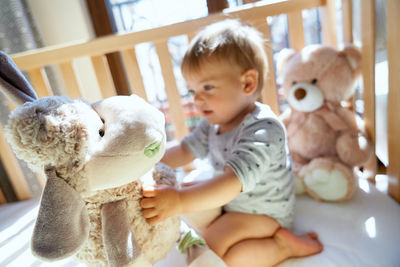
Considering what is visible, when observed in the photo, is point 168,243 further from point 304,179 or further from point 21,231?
point 304,179

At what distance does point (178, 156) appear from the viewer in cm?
83

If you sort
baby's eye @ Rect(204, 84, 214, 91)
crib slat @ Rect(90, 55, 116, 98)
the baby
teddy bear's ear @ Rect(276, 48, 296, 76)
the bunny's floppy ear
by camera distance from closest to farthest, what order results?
the bunny's floppy ear
the baby
baby's eye @ Rect(204, 84, 214, 91)
crib slat @ Rect(90, 55, 116, 98)
teddy bear's ear @ Rect(276, 48, 296, 76)

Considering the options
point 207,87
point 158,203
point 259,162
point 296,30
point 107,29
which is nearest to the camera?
point 158,203

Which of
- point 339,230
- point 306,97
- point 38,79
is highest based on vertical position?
point 38,79

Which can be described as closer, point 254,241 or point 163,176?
point 163,176

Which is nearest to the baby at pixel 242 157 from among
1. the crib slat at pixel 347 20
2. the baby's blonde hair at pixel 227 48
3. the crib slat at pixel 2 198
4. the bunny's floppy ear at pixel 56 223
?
the baby's blonde hair at pixel 227 48

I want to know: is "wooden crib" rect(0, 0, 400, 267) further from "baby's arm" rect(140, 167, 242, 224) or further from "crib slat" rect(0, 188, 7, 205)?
"baby's arm" rect(140, 167, 242, 224)

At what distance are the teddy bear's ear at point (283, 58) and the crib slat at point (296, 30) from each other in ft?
0.08

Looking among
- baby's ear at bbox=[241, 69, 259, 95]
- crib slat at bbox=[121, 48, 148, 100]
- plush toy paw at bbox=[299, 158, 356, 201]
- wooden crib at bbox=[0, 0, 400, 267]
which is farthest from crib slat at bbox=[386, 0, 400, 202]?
crib slat at bbox=[121, 48, 148, 100]

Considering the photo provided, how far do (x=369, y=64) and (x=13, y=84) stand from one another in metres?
0.86

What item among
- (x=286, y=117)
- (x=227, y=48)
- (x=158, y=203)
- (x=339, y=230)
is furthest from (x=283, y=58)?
(x=158, y=203)

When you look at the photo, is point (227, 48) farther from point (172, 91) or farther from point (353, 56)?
point (353, 56)

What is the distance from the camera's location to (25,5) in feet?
2.17

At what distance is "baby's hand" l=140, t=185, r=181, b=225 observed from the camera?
46cm
